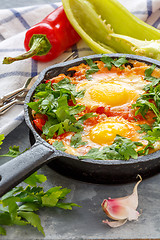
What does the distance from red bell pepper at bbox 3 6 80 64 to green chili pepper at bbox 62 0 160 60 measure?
0.21m

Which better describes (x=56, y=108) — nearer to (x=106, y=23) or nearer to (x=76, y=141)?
(x=76, y=141)

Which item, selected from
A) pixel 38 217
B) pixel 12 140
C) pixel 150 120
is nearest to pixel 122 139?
pixel 150 120

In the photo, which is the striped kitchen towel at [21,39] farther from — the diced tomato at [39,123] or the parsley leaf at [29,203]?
the parsley leaf at [29,203]

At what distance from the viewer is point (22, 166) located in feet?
6.93

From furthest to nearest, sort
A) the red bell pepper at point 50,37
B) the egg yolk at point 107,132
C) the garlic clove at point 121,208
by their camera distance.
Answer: the red bell pepper at point 50,37
the egg yolk at point 107,132
the garlic clove at point 121,208

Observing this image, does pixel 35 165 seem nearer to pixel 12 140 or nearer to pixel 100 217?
pixel 100 217

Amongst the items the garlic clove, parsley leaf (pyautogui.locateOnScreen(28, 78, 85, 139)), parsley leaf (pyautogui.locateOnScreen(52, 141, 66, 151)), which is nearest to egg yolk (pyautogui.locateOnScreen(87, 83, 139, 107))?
parsley leaf (pyautogui.locateOnScreen(28, 78, 85, 139))

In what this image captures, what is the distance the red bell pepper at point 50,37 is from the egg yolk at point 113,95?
1.13m

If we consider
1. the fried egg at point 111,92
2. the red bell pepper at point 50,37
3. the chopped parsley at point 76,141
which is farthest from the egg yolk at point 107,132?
the red bell pepper at point 50,37

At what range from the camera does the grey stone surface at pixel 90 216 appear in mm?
2115

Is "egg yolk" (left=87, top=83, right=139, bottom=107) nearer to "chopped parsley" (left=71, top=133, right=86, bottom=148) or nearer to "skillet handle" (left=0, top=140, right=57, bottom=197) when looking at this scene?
"chopped parsley" (left=71, top=133, right=86, bottom=148)

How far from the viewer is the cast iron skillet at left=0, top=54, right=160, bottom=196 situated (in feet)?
6.84

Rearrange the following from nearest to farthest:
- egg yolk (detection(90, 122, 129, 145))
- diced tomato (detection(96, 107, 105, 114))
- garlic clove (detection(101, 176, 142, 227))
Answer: garlic clove (detection(101, 176, 142, 227))
egg yolk (detection(90, 122, 129, 145))
diced tomato (detection(96, 107, 105, 114))

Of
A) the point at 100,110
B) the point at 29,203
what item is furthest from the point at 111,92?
the point at 29,203
